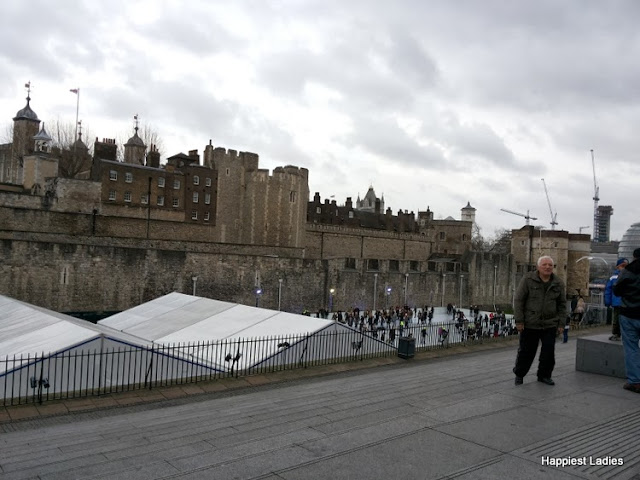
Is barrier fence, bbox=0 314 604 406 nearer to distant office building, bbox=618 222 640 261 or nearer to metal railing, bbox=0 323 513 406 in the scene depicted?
metal railing, bbox=0 323 513 406

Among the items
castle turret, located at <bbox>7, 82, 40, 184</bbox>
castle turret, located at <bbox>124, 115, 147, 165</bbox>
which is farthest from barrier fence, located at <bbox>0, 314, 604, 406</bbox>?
castle turret, located at <bbox>7, 82, 40, 184</bbox>

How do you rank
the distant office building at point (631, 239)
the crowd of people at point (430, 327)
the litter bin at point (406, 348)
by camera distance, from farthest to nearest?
the distant office building at point (631, 239) < the crowd of people at point (430, 327) < the litter bin at point (406, 348)

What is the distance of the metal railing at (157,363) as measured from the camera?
8.72 m

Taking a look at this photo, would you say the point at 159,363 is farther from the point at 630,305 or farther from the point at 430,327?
the point at 630,305

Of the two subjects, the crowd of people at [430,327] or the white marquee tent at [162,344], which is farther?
the crowd of people at [430,327]

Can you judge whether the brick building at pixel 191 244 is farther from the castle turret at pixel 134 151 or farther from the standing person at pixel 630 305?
the standing person at pixel 630 305

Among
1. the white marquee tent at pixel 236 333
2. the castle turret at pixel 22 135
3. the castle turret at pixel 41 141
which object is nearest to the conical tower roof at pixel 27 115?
the castle turret at pixel 22 135

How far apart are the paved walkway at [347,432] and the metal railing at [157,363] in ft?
3.78

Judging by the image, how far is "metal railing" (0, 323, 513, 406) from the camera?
8.72 meters

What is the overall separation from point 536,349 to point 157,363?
655cm

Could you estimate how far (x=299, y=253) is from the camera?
5012cm

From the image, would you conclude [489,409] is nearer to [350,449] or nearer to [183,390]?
[350,449]

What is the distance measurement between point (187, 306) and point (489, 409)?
1607 centimetres

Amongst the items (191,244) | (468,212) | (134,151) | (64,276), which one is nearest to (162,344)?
(64,276)
